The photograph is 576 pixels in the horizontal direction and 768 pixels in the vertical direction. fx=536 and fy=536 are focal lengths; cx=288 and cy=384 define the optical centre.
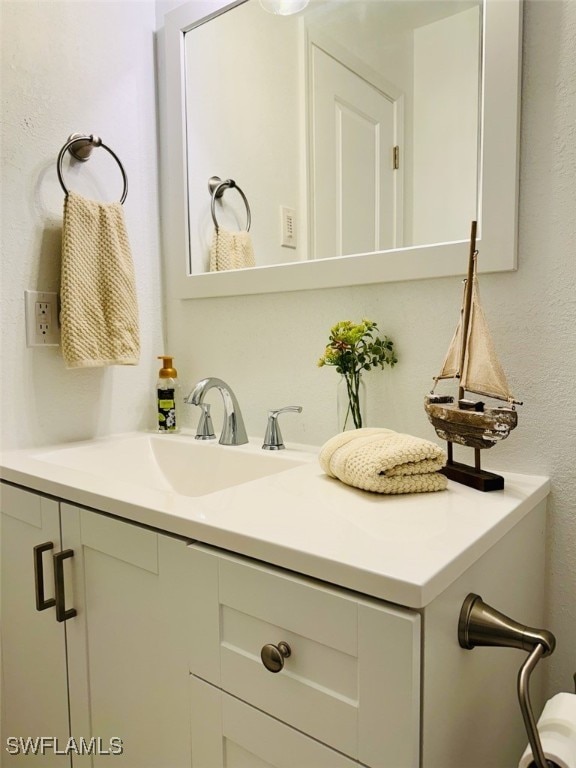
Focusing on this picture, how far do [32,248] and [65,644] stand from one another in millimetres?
795

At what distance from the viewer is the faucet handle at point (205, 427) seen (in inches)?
49.3

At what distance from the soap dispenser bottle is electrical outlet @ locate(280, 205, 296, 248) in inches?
16.5

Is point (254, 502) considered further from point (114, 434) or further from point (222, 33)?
point (222, 33)

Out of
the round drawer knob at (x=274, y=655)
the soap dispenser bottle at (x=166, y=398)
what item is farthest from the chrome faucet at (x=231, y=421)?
the round drawer knob at (x=274, y=655)

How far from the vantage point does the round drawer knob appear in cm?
59

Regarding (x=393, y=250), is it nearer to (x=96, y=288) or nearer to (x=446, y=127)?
(x=446, y=127)

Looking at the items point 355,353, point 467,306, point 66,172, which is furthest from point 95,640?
point 66,172

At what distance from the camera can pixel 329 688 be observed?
565 mm

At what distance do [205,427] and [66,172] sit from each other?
2.15ft

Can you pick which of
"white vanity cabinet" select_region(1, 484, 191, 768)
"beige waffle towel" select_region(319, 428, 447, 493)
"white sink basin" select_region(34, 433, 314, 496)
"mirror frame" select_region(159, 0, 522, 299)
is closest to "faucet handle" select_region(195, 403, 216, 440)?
"white sink basin" select_region(34, 433, 314, 496)

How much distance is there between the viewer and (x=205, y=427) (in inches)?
49.4

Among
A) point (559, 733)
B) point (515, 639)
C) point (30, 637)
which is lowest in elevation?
point (30, 637)

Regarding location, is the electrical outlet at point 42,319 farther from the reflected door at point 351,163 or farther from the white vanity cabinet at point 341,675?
the white vanity cabinet at point 341,675

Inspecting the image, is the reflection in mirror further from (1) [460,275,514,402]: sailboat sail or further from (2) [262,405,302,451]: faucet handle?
(2) [262,405,302,451]: faucet handle
